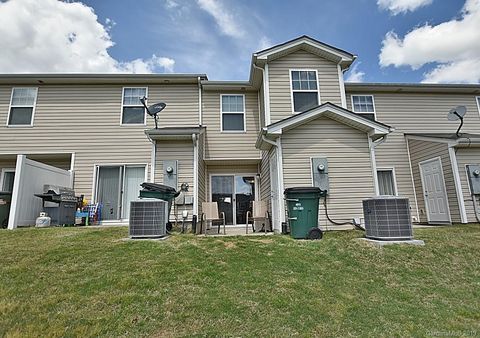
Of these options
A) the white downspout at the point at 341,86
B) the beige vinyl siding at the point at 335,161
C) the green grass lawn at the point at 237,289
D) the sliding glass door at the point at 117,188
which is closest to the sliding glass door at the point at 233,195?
the sliding glass door at the point at 117,188

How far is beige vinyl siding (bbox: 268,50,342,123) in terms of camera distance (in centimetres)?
900

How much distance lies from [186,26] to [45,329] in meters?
10.9

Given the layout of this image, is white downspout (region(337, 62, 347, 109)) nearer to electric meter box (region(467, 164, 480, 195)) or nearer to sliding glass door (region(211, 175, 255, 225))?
sliding glass door (region(211, 175, 255, 225))

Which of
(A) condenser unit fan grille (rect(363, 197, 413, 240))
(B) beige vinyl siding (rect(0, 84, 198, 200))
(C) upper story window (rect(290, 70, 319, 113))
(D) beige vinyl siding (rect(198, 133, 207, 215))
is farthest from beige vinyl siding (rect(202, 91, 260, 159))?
(A) condenser unit fan grille (rect(363, 197, 413, 240))

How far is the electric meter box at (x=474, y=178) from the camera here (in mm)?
8742

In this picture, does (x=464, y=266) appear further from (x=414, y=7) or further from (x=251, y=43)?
(x=414, y=7)

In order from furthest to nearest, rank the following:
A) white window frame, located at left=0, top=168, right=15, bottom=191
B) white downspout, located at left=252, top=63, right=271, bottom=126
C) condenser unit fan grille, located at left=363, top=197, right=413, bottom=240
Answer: white window frame, located at left=0, top=168, right=15, bottom=191
white downspout, located at left=252, top=63, right=271, bottom=126
condenser unit fan grille, located at left=363, top=197, right=413, bottom=240

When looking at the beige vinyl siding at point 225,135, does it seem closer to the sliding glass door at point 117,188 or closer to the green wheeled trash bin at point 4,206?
the sliding glass door at point 117,188

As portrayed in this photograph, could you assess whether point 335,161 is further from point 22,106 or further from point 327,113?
point 22,106

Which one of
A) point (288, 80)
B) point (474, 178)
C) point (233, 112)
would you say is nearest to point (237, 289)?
point (288, 80)

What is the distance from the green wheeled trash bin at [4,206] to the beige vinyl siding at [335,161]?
810 centimetres

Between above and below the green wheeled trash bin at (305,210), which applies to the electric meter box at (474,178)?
above

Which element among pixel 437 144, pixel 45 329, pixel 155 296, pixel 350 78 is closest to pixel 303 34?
pixel 350 78

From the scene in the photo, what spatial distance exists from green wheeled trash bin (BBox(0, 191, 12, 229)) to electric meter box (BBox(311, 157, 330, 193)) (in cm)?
889
